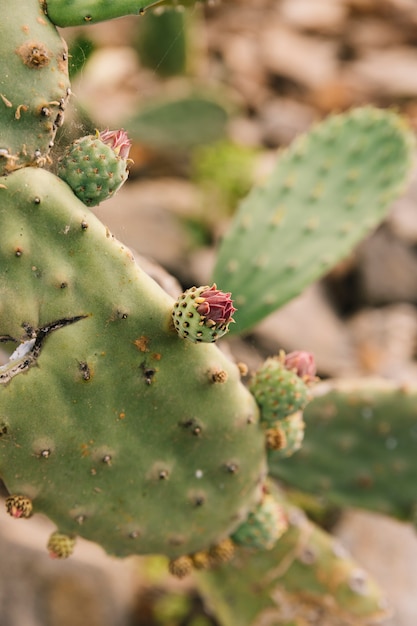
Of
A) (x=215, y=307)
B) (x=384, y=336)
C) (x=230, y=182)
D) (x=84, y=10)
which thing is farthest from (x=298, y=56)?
(x=215, y=307)

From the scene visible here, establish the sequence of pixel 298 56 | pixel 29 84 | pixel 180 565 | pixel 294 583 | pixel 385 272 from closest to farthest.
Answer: pixel 29 84
pixel 180 565
pixel 294 583
pixel 385 272
pixel 298 56

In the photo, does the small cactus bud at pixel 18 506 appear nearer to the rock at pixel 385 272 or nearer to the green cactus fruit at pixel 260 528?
the green cactus fruit at pixel 260 528

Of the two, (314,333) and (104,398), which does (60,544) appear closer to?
(104,398)

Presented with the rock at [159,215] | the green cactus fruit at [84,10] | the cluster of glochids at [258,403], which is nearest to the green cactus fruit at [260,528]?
the cluster of glochids at [258,403]

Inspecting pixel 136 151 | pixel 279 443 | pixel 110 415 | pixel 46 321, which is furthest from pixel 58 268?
pixel 136 151

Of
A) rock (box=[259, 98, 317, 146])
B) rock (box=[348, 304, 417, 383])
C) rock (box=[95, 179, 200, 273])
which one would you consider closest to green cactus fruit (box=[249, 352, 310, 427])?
rock (box=[348, 304, 417, 383])

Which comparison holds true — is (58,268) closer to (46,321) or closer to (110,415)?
(46,321)
